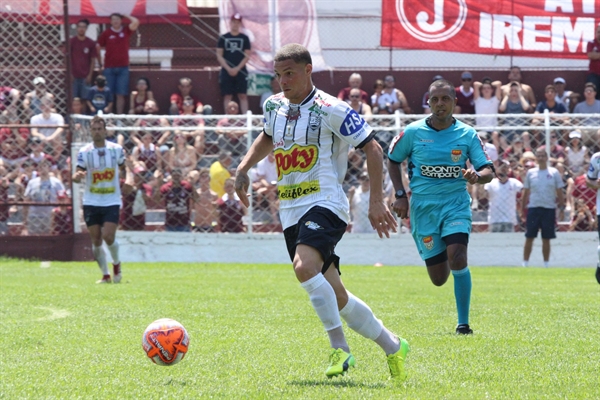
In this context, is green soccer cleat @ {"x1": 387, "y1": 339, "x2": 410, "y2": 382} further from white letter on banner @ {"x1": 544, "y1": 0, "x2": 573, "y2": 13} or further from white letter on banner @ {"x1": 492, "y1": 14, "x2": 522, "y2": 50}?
white letter on banner @ {"x1": 544, "y1": 0, "x2": 573, "y2": 13}

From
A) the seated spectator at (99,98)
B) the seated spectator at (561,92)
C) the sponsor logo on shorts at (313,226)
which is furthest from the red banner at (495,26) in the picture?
the sponsor logo on shorts at (313,226)

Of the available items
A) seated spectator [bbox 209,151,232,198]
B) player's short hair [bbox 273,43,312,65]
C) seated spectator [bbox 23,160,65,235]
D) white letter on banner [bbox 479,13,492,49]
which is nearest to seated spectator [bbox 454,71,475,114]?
white letter on banner [bbox 479,13,492,49]

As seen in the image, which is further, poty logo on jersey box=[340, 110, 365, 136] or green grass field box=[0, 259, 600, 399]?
poty logo on jersey box=[340, 110, 365, 136]

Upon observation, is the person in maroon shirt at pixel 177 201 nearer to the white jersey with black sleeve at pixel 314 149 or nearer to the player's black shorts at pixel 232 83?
the player's black shorts at pixel 232 83

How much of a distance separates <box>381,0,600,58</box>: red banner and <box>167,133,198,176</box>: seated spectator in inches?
215

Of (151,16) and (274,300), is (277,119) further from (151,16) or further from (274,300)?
(151,16)

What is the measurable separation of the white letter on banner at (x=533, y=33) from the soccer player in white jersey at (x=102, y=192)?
10.7 m

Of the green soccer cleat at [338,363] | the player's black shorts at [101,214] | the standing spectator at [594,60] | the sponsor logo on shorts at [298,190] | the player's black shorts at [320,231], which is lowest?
the player's black shorts at [101,214]

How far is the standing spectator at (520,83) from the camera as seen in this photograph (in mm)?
20984

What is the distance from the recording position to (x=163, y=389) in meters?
5.61

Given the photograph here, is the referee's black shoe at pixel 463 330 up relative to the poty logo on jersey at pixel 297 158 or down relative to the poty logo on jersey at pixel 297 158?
down

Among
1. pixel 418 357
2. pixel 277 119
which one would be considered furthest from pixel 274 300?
pixel 277 119

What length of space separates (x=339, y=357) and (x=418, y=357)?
128cm

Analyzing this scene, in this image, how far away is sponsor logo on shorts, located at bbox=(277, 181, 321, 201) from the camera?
6176mm
